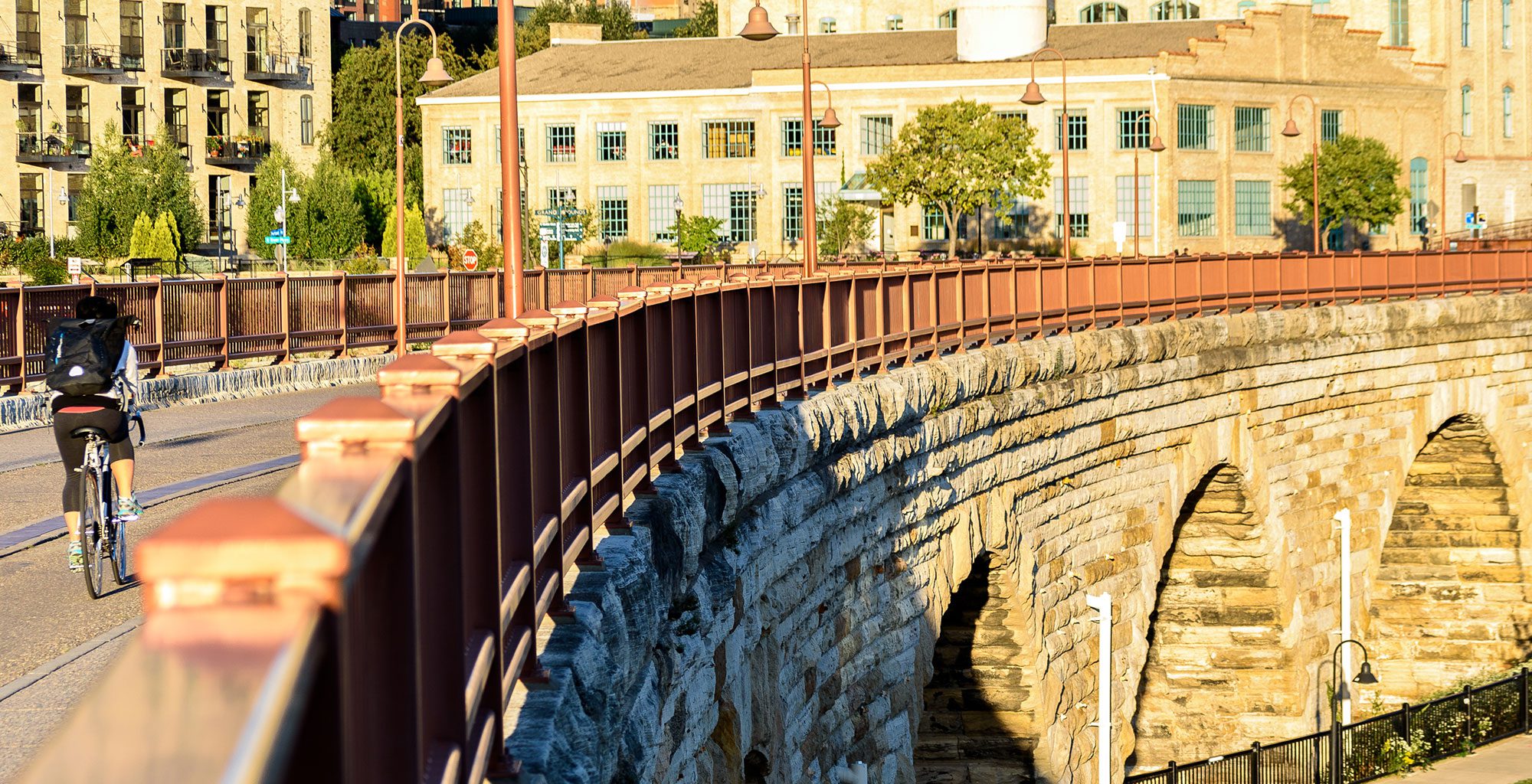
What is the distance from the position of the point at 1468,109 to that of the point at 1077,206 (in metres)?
26.6

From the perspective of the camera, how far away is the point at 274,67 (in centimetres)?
7650

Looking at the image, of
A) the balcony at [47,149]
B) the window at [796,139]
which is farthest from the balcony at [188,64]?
the window at [796,139]

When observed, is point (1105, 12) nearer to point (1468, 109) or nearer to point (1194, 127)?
point (1468, 109)

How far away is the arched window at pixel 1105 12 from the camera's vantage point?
288 feet

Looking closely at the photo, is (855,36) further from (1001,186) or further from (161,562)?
(161,562)

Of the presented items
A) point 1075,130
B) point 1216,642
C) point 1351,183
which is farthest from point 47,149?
point 1216,642

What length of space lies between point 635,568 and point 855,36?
7253 cm

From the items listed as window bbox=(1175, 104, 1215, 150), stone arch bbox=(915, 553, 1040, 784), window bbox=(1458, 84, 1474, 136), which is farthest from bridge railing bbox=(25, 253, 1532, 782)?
window bbox=(1458, 84, 1474, 136)

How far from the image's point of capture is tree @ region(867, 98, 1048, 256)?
62531 millimetres

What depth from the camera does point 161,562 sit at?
1.81 meters

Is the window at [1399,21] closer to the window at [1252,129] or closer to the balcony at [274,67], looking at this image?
the window at [1252,129]

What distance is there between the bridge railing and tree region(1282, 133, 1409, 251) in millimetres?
57132

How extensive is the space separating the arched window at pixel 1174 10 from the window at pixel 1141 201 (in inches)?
792

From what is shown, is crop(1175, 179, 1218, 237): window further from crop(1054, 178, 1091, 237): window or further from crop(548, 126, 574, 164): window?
crop(548, 126, 574, 164): window
